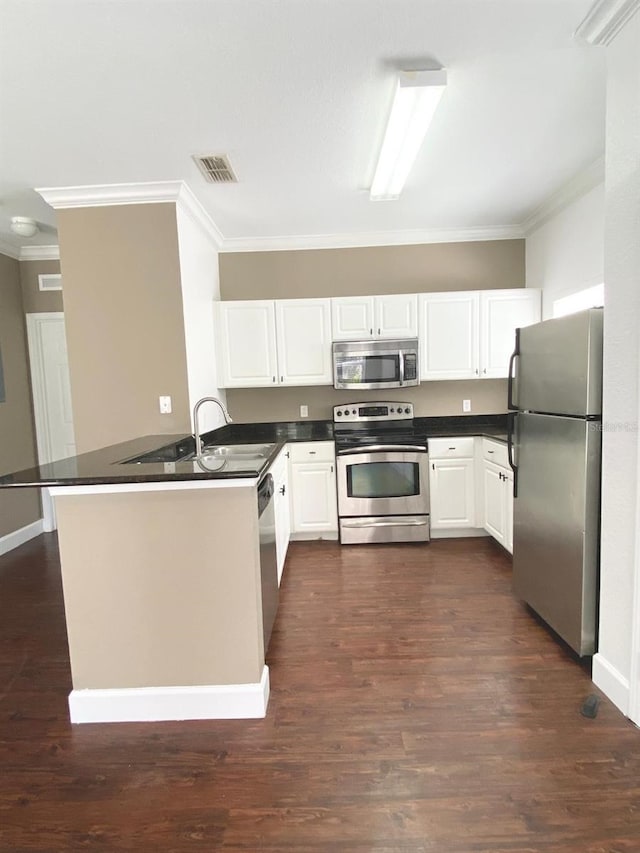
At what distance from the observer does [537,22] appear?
1.70 meters

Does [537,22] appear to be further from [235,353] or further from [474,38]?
[235,353]

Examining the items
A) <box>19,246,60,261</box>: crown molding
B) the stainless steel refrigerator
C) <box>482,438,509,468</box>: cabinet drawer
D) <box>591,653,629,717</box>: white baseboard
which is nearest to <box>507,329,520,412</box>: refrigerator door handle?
the stainless steel refrigerator

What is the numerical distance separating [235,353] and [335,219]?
1445mm

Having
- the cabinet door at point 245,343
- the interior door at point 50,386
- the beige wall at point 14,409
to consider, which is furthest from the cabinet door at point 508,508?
the beige wall at point 14,409

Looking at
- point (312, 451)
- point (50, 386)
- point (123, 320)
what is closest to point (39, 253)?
point (50, 386)

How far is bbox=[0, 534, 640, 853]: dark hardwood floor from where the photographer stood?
1.33m

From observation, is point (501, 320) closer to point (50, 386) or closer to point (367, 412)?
point (367, 412)

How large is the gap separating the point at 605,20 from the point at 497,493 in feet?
8.94

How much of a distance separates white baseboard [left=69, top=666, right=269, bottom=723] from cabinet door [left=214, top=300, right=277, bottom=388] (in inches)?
102

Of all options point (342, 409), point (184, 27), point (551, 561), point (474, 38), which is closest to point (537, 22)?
point (474, 38)

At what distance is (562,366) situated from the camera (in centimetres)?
210

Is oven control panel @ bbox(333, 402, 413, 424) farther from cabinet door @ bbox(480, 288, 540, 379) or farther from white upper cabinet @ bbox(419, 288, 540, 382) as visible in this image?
cabinet door @ bbox(480, 288, 540, 379)

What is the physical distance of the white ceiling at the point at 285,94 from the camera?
1.64m

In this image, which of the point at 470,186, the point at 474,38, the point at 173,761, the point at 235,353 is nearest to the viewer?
the point at 173,761
